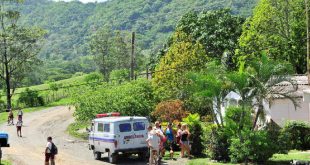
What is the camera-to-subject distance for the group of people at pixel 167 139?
893 inches

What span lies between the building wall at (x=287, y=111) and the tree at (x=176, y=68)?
8.65 meters

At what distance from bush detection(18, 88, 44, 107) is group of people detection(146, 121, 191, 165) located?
45.4m

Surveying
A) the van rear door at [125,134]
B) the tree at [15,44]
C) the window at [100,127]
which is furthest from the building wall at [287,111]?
the tree at [15,44]

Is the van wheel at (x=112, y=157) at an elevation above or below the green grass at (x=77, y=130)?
above

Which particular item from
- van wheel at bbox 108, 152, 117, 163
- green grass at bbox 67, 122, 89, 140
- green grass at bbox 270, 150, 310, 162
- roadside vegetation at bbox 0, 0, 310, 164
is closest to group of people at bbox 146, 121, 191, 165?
roadside vegetation at bbox 0, 0, 310, 164

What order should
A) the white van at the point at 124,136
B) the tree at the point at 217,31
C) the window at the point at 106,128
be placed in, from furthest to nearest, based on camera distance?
the tree at the point at 217,31, the window at the point at 106,128, the white van at the point at 124,136

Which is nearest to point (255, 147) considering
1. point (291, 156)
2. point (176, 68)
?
point (291, 156)

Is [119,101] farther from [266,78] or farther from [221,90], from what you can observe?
[266,78]

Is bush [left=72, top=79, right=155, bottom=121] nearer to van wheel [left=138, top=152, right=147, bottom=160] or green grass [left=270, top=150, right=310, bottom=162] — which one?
van wheel [left=138, top=152, right=147, bottom=160]

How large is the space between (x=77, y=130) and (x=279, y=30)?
21.3 metres

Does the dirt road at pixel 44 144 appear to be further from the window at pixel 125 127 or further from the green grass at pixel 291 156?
the green grass at pixel 291 156

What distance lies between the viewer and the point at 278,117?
3281 centimetres

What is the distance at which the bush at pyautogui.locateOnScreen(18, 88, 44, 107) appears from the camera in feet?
231

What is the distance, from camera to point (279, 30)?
51.1 m
